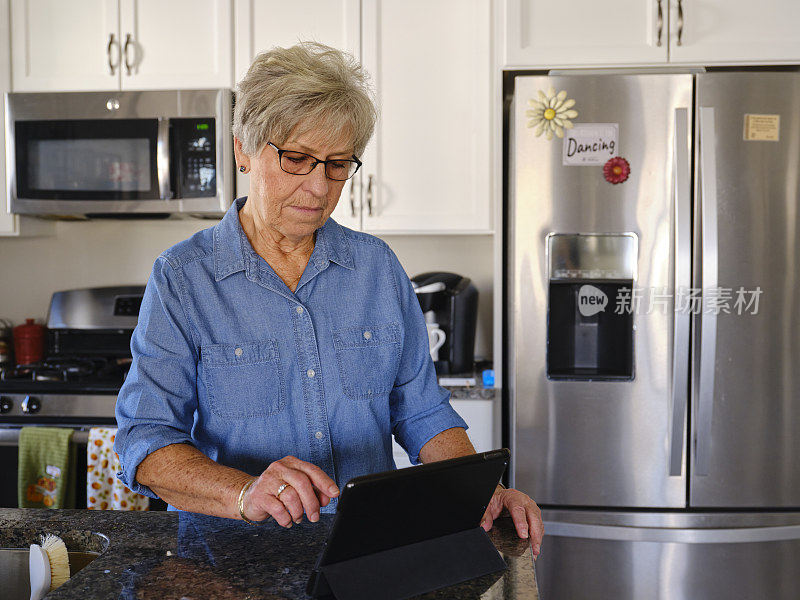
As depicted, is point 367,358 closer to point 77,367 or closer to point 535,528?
point 535,528

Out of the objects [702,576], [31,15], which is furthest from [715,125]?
[31,15]

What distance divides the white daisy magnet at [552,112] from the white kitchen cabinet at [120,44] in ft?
3.45

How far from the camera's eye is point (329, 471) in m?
1.17

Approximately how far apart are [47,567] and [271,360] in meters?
→ 0.40

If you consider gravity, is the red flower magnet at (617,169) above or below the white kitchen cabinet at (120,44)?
below

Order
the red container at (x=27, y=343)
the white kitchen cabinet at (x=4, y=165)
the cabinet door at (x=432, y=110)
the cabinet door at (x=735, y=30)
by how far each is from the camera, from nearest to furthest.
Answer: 1. the cabinet door at (x=735, y=30)
2. the cabinet door at (x=432, y=110)
3. the white kitchen cabinet at (x=4, y=165)
4. the red container at (x=27, y=343)

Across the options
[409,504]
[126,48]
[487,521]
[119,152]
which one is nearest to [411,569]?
[409,504]

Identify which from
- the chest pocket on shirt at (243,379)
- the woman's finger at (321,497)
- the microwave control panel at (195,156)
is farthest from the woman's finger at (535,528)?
the microwave control panel at (195,156)

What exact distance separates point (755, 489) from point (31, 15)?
8.97ft

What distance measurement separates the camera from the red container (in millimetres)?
2768

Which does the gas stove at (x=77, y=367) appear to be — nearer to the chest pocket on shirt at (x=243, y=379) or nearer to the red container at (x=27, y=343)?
the red container at (x=27, y=343)

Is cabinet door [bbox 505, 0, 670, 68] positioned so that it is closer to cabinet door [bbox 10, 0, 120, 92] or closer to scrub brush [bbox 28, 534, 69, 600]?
cabinet door [bbox 10, 0, 120, 92]

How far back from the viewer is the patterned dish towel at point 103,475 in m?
2.19

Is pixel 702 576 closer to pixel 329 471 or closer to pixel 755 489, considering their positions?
pixel 755 489
